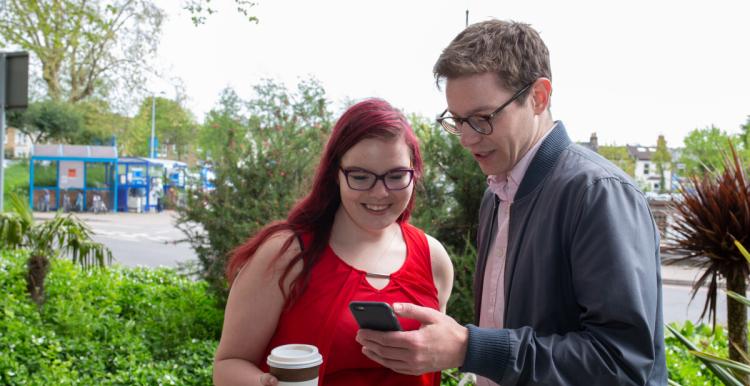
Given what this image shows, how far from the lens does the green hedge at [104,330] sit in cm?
465

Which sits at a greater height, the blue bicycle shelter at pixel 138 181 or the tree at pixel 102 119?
the tree at pixel 102 119

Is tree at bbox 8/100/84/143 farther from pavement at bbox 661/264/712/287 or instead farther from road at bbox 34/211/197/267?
pavement at bbox 661/264/712/287

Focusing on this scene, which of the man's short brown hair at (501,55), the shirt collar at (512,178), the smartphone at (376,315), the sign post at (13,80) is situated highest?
the sign post at (13,80)

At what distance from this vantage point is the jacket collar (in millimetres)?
1758

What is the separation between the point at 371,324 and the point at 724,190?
3.58 meters

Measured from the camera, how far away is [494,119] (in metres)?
1.74

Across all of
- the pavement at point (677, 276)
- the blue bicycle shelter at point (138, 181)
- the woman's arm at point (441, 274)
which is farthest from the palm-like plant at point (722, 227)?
the blue bicycle shelter at point (138, 181)

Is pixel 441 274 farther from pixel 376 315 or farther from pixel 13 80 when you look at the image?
pixel 13 80

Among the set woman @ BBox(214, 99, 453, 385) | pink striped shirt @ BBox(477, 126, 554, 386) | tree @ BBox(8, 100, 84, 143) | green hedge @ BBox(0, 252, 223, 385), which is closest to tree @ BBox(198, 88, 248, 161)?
green hedge @ BBox(0, 252, 223, 385)

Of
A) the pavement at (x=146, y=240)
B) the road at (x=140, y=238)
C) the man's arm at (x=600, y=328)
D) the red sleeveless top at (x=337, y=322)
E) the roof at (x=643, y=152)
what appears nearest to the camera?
the man's arm at (x=600, y=328)

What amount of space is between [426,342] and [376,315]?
0.13 m

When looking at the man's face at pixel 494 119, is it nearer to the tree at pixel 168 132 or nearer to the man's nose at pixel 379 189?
the man's nose at pixel 379 189

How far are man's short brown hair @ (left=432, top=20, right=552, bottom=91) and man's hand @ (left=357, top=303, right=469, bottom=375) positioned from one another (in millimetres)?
662

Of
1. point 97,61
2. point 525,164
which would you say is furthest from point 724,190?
point 97,61
